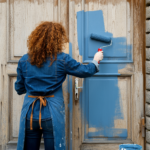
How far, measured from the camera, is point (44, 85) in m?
2.00

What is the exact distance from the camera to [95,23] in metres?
2.78

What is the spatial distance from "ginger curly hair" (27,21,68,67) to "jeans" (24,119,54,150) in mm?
529

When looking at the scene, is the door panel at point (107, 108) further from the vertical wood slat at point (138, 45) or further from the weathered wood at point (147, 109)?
the weathered wood at point (147, 109)

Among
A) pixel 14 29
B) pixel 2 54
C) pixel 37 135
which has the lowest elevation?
pixel 37 135

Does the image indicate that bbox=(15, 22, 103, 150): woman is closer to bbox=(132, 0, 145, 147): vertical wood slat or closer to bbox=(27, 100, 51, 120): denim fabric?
bbox=(27, 100, 51, 120): denim fabric

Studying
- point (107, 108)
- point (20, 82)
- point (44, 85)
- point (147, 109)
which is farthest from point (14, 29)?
point (147, 109)

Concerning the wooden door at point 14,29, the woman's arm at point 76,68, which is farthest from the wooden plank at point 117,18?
the woman's arm at point 76,68

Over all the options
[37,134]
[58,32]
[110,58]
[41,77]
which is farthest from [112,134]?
[58,32]

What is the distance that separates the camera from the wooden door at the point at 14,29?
279 cm

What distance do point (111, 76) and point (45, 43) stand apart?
1121mm

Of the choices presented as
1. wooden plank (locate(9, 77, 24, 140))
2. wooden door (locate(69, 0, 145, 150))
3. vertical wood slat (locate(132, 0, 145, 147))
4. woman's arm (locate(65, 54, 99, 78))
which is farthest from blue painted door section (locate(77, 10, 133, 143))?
wooden plank (locate(9, 77, 24, 140))

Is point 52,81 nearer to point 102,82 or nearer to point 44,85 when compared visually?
Result: point 44,85

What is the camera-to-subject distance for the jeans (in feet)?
6.44

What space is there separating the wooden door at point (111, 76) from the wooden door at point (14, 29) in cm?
27
